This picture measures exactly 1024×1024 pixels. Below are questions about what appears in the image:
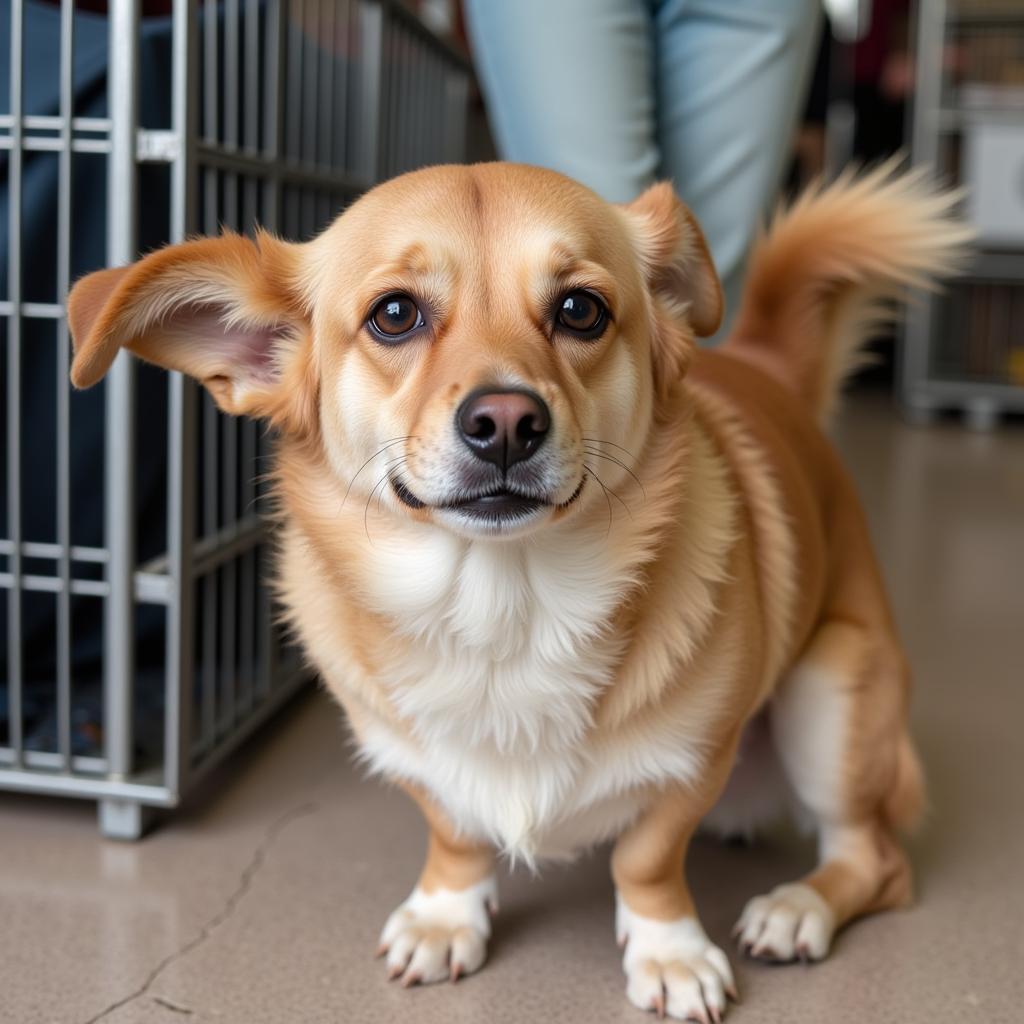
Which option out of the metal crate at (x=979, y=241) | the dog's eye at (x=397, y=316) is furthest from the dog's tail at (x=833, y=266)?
the metal crate at (x=979, y=241)

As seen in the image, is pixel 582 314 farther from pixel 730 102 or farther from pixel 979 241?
pixel 979 241

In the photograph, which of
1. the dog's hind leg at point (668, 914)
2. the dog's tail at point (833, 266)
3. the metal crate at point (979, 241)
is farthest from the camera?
the metal crate at point (979, 241)

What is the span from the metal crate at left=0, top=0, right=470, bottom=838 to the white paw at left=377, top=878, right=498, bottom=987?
1.16 ft

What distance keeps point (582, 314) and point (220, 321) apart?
33 cm

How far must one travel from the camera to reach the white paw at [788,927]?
1.20m

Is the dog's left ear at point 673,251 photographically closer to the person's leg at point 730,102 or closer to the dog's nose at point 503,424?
the dog's nose at point 503,424

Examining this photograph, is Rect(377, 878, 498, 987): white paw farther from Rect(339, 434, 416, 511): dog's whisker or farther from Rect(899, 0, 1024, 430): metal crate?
Rect(899, 0, 1024, 430): metal crate

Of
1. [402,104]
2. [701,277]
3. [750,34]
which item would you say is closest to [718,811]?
[701,277]

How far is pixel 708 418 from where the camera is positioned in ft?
4.09

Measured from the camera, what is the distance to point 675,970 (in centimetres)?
114

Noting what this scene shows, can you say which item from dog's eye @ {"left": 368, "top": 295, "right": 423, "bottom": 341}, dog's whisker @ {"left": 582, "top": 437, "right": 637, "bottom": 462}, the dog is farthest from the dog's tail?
dog's eye @ {"left": 368, "top": 295, "right": 423, "bottom": 341}

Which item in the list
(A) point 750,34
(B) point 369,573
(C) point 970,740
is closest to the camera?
(B) point 369,573

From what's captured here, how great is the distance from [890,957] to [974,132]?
4.10m

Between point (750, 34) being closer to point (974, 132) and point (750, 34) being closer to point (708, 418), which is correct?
point (708, 418)
